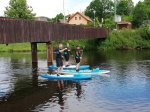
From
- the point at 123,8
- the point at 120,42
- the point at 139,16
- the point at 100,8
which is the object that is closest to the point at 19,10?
the point at 120,42

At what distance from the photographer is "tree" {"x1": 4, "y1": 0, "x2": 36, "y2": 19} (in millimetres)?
92188

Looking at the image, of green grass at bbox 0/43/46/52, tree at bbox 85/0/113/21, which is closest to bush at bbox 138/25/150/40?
green grass at bbox 0/43/46/52

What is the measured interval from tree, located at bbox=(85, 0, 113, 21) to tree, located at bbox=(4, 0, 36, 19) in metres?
52.5

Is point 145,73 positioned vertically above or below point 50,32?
below

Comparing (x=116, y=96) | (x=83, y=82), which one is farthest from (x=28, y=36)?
(x=116, y=96)

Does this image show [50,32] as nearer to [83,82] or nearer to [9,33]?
[9,33]

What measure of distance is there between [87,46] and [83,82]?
5214 centimetres

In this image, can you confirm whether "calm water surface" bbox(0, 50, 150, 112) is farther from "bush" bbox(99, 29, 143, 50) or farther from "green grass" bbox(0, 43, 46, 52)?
"green grass" bbox(0, 43, 46, 52)

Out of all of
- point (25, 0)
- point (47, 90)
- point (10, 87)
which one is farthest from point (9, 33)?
point (25, 0)

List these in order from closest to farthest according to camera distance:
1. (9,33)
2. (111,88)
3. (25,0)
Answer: (111,88) < (9,33) < (25,0)

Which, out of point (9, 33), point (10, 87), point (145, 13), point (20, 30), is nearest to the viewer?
point (10, 87)

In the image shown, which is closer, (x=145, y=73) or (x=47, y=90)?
(x=47, y=90)

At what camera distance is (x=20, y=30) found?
3828 cm

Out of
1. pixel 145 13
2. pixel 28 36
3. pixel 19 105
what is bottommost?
pixel 19 105
